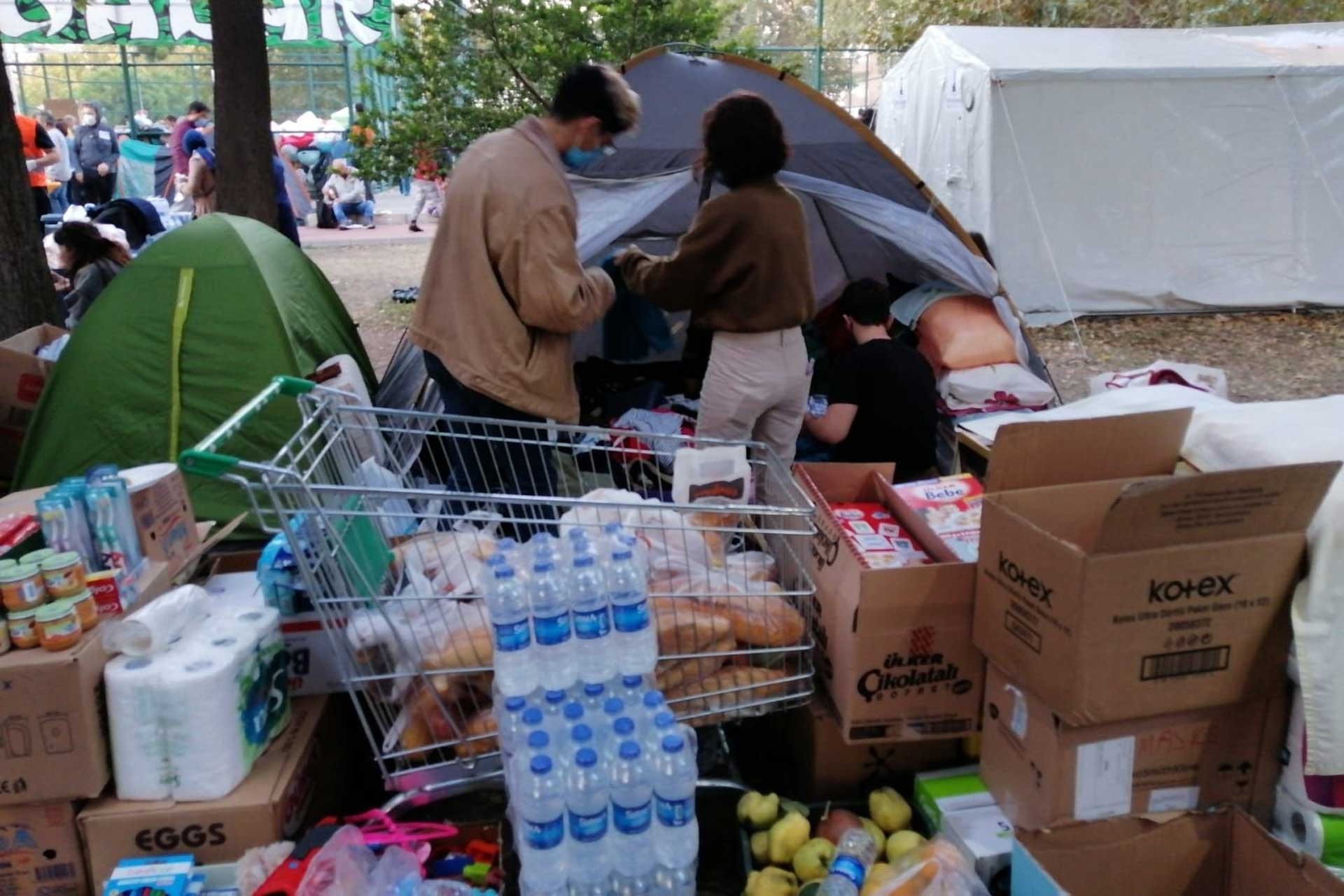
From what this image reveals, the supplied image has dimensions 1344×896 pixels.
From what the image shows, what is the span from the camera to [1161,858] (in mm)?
2324

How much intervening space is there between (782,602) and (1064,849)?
0.86 m

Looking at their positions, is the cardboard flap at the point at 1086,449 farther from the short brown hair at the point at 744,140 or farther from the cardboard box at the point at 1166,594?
the short brown hair at the point at 744,140

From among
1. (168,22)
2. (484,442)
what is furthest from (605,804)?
(168,22)

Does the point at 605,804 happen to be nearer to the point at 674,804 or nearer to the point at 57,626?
the point at 674,804

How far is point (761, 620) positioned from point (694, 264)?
4.97 feet

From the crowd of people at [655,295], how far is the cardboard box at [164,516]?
2.89ft

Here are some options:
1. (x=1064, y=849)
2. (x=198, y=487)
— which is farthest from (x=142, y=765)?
(x=1064, y=849)

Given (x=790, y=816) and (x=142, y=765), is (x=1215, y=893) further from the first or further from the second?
(x=142, y=765)

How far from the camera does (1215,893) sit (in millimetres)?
2342

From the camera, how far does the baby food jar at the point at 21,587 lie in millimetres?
2410

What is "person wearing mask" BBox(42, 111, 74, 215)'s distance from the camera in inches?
560

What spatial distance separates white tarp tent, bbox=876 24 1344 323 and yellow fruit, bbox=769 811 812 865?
728cm

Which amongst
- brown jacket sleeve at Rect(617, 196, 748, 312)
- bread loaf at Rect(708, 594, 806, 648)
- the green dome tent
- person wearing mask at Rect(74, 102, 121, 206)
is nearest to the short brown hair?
brown jacket sleeve at Rect(617, 196, 748, 312)

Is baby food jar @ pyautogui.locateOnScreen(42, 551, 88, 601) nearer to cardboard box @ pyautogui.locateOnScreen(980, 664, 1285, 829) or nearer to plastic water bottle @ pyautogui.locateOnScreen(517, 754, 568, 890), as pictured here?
plastic water bottle @ pyautogui.locateOnScreen(517, 754, 568, 890)
